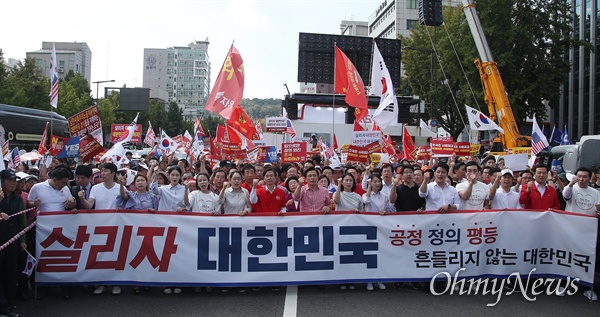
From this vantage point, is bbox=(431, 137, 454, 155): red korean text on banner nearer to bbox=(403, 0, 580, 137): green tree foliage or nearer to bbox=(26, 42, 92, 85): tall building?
bbox=(403, 0, 580, 137): green tree foliage

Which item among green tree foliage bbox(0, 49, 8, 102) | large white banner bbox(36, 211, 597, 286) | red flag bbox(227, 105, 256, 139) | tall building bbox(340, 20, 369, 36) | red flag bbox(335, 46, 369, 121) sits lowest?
large white banner bbox(36, 211, 597, 286)

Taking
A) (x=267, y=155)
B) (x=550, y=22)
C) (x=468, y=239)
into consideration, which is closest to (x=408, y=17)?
(x=550, y=22)

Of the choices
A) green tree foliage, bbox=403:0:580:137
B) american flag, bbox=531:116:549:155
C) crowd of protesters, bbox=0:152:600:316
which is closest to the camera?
crowd of protesters, bbox=0:152:600:316

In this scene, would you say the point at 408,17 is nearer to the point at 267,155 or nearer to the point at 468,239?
the point at 267,155

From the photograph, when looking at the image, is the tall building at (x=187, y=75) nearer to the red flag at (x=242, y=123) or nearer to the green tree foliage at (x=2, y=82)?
the green tree foliage at (x=2, y=82)

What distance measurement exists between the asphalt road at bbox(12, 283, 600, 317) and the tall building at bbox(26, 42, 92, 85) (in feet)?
302

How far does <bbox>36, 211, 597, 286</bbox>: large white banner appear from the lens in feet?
20.8

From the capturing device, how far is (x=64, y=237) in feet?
20.8

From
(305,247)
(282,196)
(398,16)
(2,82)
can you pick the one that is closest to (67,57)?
(398,16)

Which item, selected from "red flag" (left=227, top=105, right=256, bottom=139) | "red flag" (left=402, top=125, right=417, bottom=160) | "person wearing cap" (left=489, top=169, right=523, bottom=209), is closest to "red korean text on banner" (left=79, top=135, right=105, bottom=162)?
"red flag" (left=227, top=105, right=256, bottom=139)

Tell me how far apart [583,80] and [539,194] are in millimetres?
34363

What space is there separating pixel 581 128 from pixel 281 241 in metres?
36.8

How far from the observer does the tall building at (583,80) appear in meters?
35.0

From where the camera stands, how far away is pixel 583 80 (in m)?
36.8
